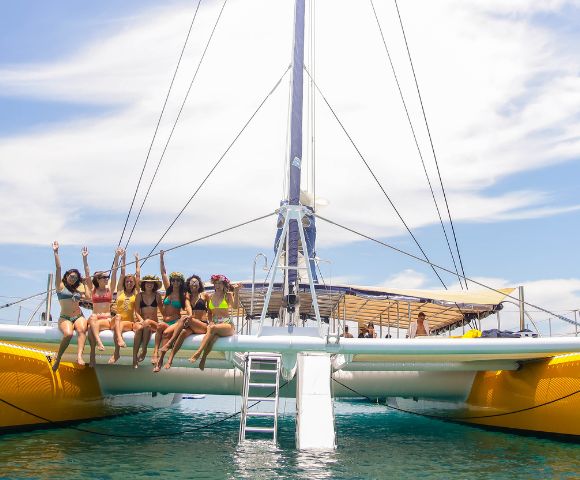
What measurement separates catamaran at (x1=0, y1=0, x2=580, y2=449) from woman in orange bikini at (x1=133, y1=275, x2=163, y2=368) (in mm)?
279

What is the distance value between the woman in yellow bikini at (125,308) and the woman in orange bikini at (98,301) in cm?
17

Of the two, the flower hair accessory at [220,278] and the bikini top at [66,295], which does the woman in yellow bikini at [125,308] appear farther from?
the flower hair accessory at [220,278]

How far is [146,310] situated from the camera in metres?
9.19

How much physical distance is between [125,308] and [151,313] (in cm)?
74

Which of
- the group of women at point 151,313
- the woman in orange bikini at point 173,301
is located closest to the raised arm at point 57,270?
the group of women at point 151,313

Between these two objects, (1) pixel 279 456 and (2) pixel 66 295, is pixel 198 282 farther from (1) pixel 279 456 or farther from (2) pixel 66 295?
(1) pixel 279 456

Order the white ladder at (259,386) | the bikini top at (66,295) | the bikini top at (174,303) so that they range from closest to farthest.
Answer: the bikini top at (66,295) < the bikini top at (174,303) < the white ladder at (259,386)

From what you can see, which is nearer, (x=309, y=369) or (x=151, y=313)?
(x=151, y=313)

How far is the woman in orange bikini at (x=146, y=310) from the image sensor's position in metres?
8.92

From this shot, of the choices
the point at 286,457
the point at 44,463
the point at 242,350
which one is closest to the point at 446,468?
the point at 286,457

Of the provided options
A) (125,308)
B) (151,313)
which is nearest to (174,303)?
(151,313)

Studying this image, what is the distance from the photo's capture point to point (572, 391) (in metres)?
10.8

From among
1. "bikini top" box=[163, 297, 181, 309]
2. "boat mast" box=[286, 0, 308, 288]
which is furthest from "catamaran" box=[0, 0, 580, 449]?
"bikini top" box=[163, 297, 181, 309]

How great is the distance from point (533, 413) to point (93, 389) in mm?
8791
